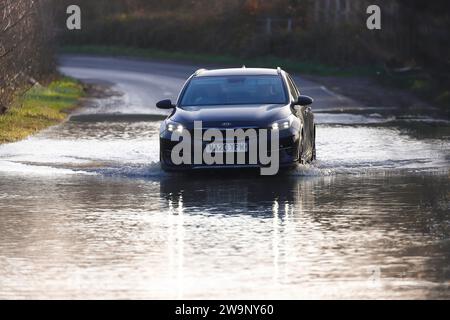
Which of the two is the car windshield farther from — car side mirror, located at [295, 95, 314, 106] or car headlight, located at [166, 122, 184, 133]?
car headlight, located at [166, 122, 184, 133]

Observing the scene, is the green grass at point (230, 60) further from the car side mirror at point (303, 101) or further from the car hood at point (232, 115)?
the car hood at point (232, 115)

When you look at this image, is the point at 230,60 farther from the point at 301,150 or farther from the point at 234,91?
the point at 301,150

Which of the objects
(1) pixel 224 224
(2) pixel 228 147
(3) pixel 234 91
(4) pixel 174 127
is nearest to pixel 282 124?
(2) pixel 228 147

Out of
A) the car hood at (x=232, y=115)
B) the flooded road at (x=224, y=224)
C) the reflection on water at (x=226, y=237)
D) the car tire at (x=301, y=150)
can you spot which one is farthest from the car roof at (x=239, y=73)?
the reflection on water at (x=226, y=237)

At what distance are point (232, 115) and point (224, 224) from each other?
4859 mm

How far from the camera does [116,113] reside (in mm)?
34250

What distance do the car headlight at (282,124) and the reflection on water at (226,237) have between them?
0.65 metres

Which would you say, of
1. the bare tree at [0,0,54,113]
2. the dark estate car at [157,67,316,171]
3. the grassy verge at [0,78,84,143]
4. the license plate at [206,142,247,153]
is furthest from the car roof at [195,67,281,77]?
the bare tree at [0,0,54,113]

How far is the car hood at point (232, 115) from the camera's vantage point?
18750 mm

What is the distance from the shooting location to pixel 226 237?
13305 mm

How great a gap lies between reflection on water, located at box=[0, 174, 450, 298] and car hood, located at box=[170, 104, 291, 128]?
739 millimetres

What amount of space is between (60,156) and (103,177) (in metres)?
3.19

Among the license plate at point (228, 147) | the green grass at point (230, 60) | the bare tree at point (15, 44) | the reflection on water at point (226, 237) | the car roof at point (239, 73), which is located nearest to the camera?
the reflection on water at point (226, 237)

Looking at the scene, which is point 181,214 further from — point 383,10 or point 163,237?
point 383,10
